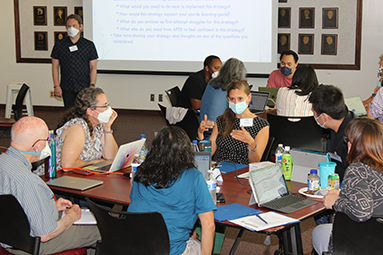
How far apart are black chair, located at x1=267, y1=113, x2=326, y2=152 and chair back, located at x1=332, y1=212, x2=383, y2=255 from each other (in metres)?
1.90

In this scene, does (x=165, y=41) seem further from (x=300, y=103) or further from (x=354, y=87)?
(x=300, y=103)

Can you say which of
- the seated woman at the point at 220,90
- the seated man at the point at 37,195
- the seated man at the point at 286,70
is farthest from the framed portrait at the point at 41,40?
the seated man at the point at 37,195

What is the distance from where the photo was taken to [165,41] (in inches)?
315

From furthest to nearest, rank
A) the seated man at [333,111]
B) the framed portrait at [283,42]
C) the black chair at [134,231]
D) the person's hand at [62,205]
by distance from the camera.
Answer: the framed portrait at [283,42] → the seated man at [333,111] → the person's hand at [62,205] → the black chair at [134,231]

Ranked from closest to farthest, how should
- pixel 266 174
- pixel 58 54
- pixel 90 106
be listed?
pixel 266 174, pixel 90 106, pixel 58 54

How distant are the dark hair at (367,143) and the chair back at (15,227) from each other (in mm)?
1639

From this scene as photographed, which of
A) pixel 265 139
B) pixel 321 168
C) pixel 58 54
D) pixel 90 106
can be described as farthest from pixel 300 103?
pixel 58 54

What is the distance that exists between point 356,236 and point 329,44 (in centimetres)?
621

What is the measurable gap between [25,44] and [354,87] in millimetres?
7099

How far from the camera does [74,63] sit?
572 centimetres

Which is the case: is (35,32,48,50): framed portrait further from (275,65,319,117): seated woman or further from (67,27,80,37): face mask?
(275,65,319,117): seated woman

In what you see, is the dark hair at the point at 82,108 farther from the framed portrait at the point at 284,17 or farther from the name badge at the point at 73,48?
the framed portrait at the point at 284,17

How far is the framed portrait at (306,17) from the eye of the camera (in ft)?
24.3

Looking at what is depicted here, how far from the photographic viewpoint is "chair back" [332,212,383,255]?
1810mm
